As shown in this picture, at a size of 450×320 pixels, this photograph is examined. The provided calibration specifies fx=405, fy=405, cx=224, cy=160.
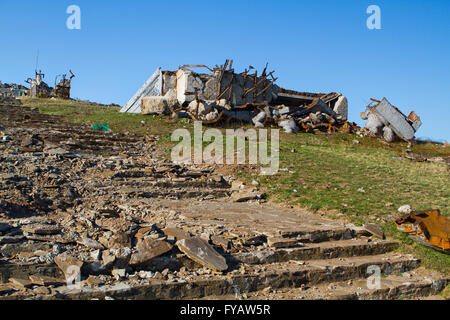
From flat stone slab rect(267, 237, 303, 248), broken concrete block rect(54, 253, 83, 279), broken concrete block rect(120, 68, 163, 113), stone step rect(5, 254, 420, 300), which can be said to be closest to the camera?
stone step rect(5, 254, 420, 300)

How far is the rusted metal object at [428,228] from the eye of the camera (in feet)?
19.6

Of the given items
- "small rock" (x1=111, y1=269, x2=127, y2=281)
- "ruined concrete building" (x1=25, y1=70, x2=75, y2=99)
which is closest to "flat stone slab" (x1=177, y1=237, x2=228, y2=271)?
"small rock" (x1=111, y1=269, x2=127, y2=281)

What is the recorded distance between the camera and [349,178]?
31.6 feet

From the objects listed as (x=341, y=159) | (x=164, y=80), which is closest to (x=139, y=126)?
(x=164, y=80)

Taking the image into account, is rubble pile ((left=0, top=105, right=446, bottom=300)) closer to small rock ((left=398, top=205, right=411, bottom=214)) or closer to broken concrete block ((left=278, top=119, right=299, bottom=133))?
small rock ((left=398, top=205, right=411, bottom=214))

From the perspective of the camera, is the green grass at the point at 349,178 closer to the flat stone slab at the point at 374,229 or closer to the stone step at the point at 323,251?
the flat stone slab at the point at 374,229

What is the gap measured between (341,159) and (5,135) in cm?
940

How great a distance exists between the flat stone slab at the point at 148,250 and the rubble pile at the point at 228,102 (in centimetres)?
1146

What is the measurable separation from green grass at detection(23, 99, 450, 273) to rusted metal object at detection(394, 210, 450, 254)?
0.37 ft

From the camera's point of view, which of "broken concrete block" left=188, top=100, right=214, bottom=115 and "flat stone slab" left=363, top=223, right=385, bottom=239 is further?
"broken concrete block" left=188, top=100, right=214, bottom=115

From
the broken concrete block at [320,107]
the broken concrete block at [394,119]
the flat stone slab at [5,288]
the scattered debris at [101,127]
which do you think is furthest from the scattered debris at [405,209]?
the broken concrete block at [320,107]

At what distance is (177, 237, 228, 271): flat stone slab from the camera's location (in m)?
4.58

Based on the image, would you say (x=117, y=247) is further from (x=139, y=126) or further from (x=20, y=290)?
(x=139, y=126)

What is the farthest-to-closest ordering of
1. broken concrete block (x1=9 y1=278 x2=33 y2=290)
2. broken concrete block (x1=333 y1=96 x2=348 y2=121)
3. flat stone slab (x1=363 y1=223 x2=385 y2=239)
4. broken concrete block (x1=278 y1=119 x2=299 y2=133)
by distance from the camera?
broken concrete block (x1=333 y1=96 x2=348 y2=121) → broken concrete block (x1=278 y1=119 x2=299 y2=133) → flat stone slab (x1=363 y1=223 x2=385 y2=239) → broken concrete block (x1=9 y1=278 x2=33 y2=290)
